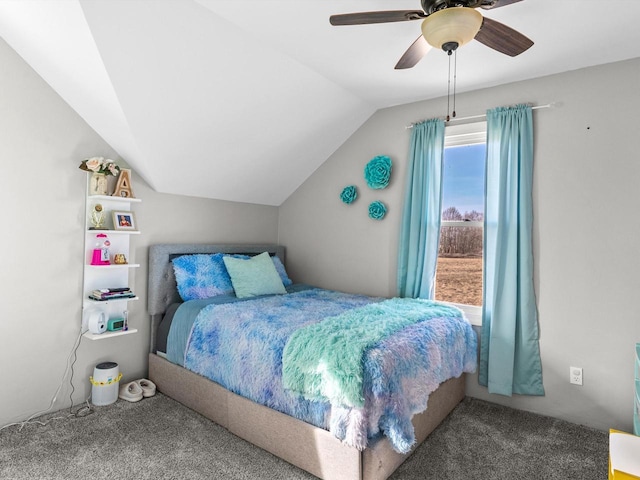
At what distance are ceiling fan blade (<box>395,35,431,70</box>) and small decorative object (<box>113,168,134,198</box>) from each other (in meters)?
2.06

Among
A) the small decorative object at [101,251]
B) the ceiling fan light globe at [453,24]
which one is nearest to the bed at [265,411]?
the small decorative object at [101,251]

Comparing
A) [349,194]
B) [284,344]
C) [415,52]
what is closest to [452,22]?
[415,52]

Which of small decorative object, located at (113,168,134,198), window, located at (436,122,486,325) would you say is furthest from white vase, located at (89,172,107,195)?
window, located at (436,122,486,325)

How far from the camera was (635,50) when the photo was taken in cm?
231

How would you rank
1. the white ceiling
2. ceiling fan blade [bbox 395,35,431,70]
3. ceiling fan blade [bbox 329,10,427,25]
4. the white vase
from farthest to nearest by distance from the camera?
the white vase
the white ceiling
ceiling fan blade [bbox 395,35,431,70]
ceiling fan blade [bbox 329,10,427,25]

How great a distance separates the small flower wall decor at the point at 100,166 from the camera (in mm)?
2508

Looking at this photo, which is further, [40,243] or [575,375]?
[575,375]

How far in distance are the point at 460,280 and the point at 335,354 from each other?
1.87 metres

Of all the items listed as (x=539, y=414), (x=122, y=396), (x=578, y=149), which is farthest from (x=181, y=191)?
(x=539, y=414)

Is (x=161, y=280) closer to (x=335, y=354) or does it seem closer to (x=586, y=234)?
(x=335, y=354)

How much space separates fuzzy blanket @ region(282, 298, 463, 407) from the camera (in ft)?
5.48

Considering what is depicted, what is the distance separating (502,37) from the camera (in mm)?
1719

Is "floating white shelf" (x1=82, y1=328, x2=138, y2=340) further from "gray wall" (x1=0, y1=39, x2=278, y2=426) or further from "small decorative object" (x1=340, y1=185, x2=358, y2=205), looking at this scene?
"small decorative object" (x1=340, y1=185, x2=358, y2=205)

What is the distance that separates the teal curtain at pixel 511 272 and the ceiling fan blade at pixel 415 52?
1203 mm
